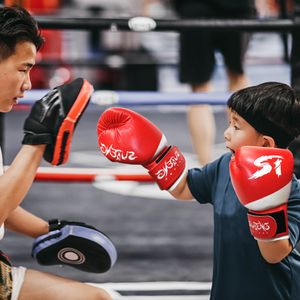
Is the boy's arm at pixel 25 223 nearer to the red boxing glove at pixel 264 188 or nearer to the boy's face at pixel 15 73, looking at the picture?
the boy's face at pixel 15 73

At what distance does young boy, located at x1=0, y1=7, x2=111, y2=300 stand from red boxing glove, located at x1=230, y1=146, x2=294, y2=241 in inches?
16.6

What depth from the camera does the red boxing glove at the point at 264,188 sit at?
1.48m

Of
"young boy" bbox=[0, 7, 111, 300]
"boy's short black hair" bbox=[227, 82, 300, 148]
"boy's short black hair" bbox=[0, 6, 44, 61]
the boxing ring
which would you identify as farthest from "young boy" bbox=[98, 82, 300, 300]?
the boxing ring

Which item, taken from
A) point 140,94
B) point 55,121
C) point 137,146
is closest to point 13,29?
point 55,121

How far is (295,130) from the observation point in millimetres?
1623

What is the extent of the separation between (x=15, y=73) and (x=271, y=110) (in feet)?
1.69

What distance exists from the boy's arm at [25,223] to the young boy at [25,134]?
0.46 feet

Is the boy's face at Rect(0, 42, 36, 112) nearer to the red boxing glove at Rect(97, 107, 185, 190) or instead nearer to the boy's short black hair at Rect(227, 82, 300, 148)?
the red boxing glove at Rect(97, 107, 185, 190)

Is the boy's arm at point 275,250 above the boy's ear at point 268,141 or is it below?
below

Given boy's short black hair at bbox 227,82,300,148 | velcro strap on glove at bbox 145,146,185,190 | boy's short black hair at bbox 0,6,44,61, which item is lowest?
velcro strap on glove at bbox 145,146,185,190

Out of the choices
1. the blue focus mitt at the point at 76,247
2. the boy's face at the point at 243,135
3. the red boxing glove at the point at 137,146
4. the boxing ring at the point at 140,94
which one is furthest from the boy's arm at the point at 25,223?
the boxing ring at the point at 140,94

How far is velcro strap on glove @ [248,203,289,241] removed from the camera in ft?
4.86

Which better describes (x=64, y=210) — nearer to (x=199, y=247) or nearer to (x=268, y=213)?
(x=199, y=247)

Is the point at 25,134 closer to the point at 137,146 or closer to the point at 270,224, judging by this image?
the point at 137,146
